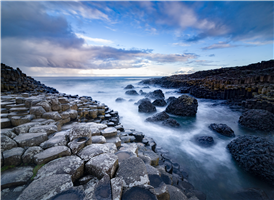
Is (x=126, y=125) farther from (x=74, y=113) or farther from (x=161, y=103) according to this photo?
(x=161, y=103)

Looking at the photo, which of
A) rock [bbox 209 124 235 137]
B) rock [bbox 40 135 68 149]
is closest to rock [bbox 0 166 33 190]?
rock [bbox 40 135 68 149]

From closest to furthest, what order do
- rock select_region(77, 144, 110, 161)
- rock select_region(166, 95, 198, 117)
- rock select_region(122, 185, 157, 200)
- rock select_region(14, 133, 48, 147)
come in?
rock select_region(122, 185, 157, 200), rock select_region(77, 144, 110, 161), rock select_region(14, 133, 48, 147), rock select_region(166, 95, 198, 117)

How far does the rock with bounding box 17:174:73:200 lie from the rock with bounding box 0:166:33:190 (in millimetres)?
326

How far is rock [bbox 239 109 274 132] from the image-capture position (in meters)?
5.94

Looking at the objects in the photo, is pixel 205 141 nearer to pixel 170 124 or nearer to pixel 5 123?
pixel 170 124

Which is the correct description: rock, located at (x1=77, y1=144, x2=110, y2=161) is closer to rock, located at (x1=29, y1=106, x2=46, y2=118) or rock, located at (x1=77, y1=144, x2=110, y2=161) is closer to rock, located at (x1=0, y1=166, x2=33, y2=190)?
rock, located at (x1=0, y1=166, x2=33, y2=190)

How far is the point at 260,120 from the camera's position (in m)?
6.14

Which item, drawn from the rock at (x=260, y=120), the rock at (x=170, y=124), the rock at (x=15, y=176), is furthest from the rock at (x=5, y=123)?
the rock at (x=260, y=120)

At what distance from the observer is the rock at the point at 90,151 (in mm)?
2143

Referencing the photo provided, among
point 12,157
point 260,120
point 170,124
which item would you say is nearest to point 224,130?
point 260,120

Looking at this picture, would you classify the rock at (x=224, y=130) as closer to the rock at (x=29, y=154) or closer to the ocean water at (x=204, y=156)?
the ocean water at (x=204, y=156)

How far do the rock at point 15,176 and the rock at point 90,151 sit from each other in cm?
72

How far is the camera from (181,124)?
7.55 m

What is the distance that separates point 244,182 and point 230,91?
11743mm
